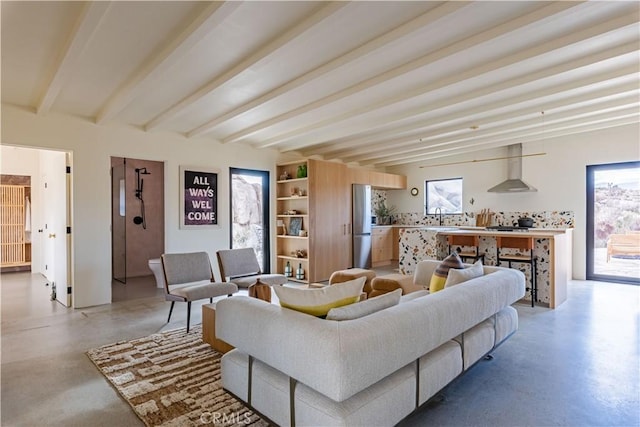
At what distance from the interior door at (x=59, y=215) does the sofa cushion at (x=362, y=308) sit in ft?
14.9

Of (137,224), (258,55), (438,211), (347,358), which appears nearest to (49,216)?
(137,224)

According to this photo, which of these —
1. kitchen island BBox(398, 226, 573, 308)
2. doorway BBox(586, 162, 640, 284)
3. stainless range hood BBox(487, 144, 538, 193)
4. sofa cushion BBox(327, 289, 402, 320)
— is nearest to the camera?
sofa cushion BBox(327, 289, 402, 320)

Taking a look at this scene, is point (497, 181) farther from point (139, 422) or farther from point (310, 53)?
point (139, 422)

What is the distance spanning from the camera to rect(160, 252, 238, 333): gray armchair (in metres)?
3.61

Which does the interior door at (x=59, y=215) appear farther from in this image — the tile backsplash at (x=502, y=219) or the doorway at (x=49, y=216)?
the tile backsplash at (x=502, y=219)

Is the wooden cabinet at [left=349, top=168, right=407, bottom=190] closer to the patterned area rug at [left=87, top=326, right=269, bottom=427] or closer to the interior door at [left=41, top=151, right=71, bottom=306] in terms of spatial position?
the patterned area rug at [left=87, top=326, right=269, bottom=427]

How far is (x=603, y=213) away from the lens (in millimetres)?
6027

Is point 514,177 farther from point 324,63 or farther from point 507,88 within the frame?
point 324,63

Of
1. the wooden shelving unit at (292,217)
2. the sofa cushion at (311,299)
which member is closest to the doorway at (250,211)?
the wooden shelving unit at (292,217)

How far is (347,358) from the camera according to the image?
140 cm

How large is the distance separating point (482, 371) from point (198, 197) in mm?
4667

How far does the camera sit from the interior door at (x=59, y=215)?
4.64m

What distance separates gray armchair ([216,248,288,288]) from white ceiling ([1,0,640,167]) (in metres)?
1.82

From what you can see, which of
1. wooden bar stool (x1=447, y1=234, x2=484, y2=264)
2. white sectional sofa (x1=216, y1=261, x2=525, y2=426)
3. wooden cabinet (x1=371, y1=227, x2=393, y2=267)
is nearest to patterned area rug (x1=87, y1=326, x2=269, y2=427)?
white sectional sofa (x1=216, y1=261, x2=525, y2=426)
